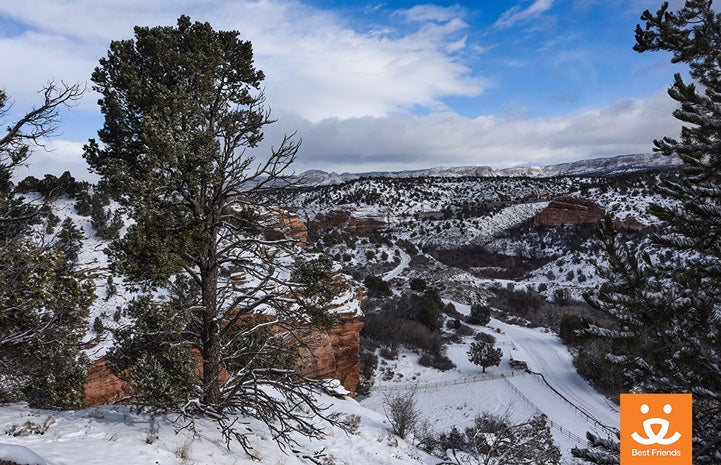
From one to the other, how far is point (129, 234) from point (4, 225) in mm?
3242

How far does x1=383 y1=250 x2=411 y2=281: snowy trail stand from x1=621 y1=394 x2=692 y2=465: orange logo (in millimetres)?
41817

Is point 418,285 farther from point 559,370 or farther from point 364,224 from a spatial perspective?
point 364,224

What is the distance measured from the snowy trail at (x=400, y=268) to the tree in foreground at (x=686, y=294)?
4180 cm

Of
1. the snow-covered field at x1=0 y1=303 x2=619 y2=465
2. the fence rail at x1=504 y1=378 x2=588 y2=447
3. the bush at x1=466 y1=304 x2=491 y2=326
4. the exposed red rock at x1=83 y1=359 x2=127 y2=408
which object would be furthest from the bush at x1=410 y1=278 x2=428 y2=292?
the exposed red rock at x1=83 y1=359 x2=127 y2=408

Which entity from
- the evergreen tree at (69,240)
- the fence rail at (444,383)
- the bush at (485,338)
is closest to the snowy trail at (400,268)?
the bush at (485,338)

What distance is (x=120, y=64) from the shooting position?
23.5 feet

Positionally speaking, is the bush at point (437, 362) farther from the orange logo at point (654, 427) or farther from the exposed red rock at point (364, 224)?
the exposed red rock at point (364, 224)

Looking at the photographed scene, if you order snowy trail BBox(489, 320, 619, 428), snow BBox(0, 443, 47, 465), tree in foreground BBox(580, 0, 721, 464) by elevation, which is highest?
tree in foreground BBox(580, 0, 721, 464)

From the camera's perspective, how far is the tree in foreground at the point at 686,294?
4.85 meters

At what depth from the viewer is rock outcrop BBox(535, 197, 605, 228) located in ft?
207

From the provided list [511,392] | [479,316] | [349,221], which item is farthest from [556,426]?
[349,221]

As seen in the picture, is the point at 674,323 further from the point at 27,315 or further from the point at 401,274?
the point at 401,274

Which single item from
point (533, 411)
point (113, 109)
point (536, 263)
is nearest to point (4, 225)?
point (113, 109)

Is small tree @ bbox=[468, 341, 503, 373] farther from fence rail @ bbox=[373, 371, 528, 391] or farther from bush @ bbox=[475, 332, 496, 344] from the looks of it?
bush @ bbox=[475, 332, 496, 344]
